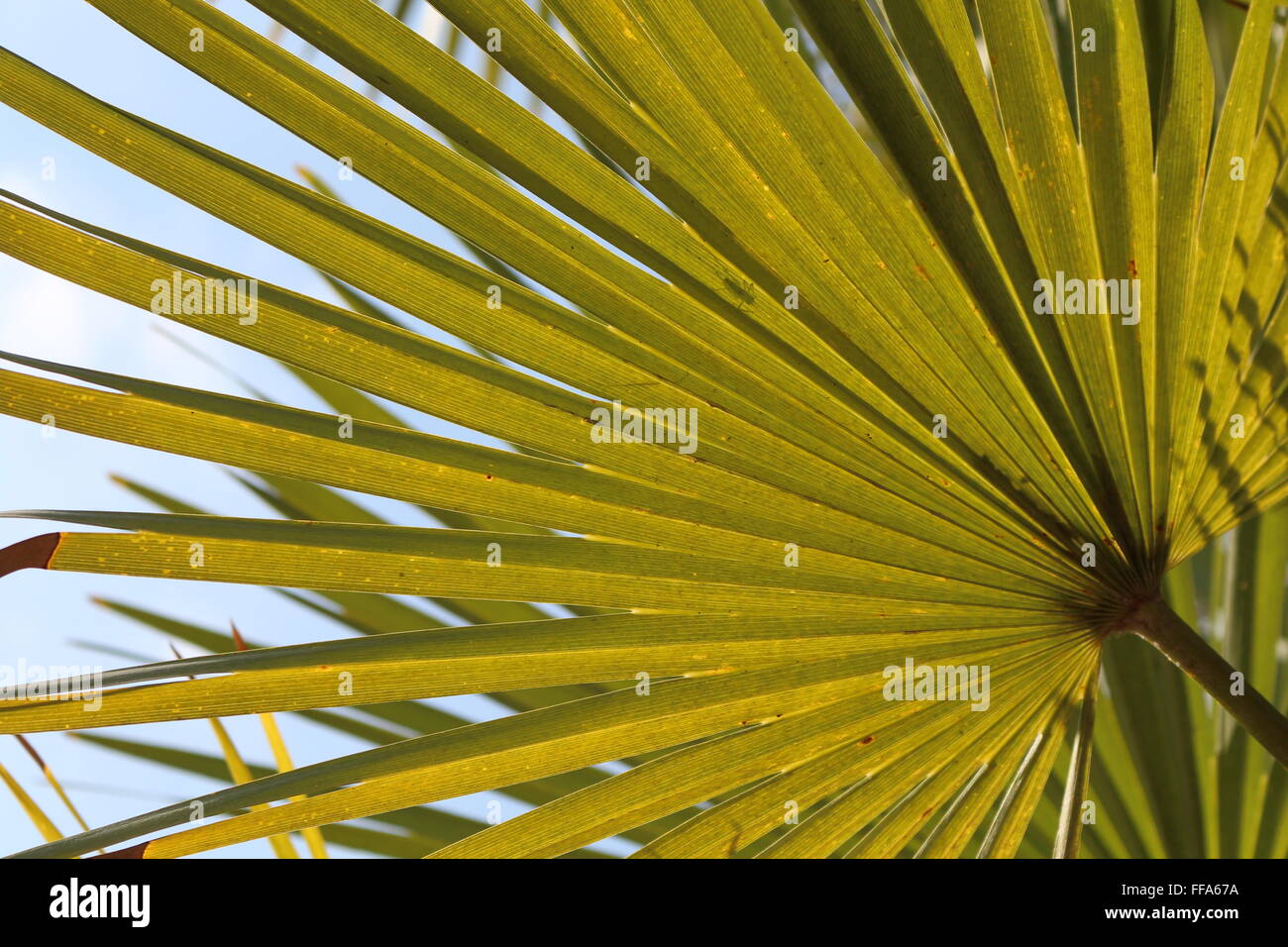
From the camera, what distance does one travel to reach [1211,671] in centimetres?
120

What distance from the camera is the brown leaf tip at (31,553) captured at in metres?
1.09

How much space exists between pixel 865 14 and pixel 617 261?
0.42 metres

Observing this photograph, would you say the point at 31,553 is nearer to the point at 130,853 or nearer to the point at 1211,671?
the point at 130,853

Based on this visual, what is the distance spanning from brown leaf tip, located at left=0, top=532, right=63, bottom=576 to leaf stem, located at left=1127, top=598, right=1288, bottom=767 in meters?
1.50

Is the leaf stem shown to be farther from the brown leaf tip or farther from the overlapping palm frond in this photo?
the brown leaf tip

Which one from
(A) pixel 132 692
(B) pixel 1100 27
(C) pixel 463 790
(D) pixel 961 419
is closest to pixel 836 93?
(B) pixel 1100 27

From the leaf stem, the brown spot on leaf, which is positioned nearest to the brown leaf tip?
the brown spot on leaf

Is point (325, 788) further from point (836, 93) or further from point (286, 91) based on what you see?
point (836, 93)

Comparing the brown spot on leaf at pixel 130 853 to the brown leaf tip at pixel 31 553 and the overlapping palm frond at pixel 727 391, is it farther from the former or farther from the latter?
the brown leaf tip at pixel 31 553

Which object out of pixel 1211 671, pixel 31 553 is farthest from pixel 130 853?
pixel 1211 671

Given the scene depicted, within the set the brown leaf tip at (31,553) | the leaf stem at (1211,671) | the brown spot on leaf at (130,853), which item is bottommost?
the brown spot on leaf at (130,853)

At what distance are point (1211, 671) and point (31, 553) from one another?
1.59 m

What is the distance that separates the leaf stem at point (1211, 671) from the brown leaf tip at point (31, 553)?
1496 millimetres

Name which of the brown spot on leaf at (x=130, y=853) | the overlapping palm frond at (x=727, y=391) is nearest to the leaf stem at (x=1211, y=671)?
the overlapping palm frond at (x=727, y=391)
